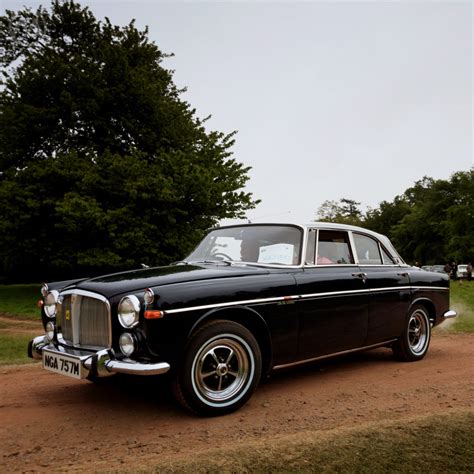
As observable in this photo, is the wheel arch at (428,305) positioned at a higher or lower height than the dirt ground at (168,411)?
higher

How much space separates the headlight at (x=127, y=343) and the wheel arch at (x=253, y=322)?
2.08 feet

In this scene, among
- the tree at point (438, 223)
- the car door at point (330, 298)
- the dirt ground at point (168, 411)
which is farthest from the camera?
the tree at point (438, 223)

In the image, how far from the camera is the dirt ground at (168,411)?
3266 millimetres

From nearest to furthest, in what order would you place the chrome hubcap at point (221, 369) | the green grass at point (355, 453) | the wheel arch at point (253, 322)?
the green grass at point (355, 453) → the chrome hubcap at point (221, 369) → the wheel arch at point (253, 322)

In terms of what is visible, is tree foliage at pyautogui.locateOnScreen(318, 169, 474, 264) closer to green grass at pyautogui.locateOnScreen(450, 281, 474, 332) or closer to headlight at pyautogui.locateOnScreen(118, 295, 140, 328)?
green grass at pyautogui.locateOnScreen(450, 281, 474, 332)

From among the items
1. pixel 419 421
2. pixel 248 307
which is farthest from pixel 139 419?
pixel 419 421

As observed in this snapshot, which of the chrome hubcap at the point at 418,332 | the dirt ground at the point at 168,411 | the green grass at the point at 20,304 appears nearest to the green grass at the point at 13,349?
the dirt ground at the point at 168,411

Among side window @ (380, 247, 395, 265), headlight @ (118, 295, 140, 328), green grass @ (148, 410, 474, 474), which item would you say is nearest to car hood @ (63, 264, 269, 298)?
headlight @ (118, 295, 140, 328)

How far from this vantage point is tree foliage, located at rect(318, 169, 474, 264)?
58594mm

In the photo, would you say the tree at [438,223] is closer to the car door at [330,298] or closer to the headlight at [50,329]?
the car door at [330,298]

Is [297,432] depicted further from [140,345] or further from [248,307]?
[140,345]

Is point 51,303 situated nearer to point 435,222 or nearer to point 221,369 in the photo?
point 221,369

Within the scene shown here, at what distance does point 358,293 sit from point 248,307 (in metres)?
1.73

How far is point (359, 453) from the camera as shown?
3.01 metres
